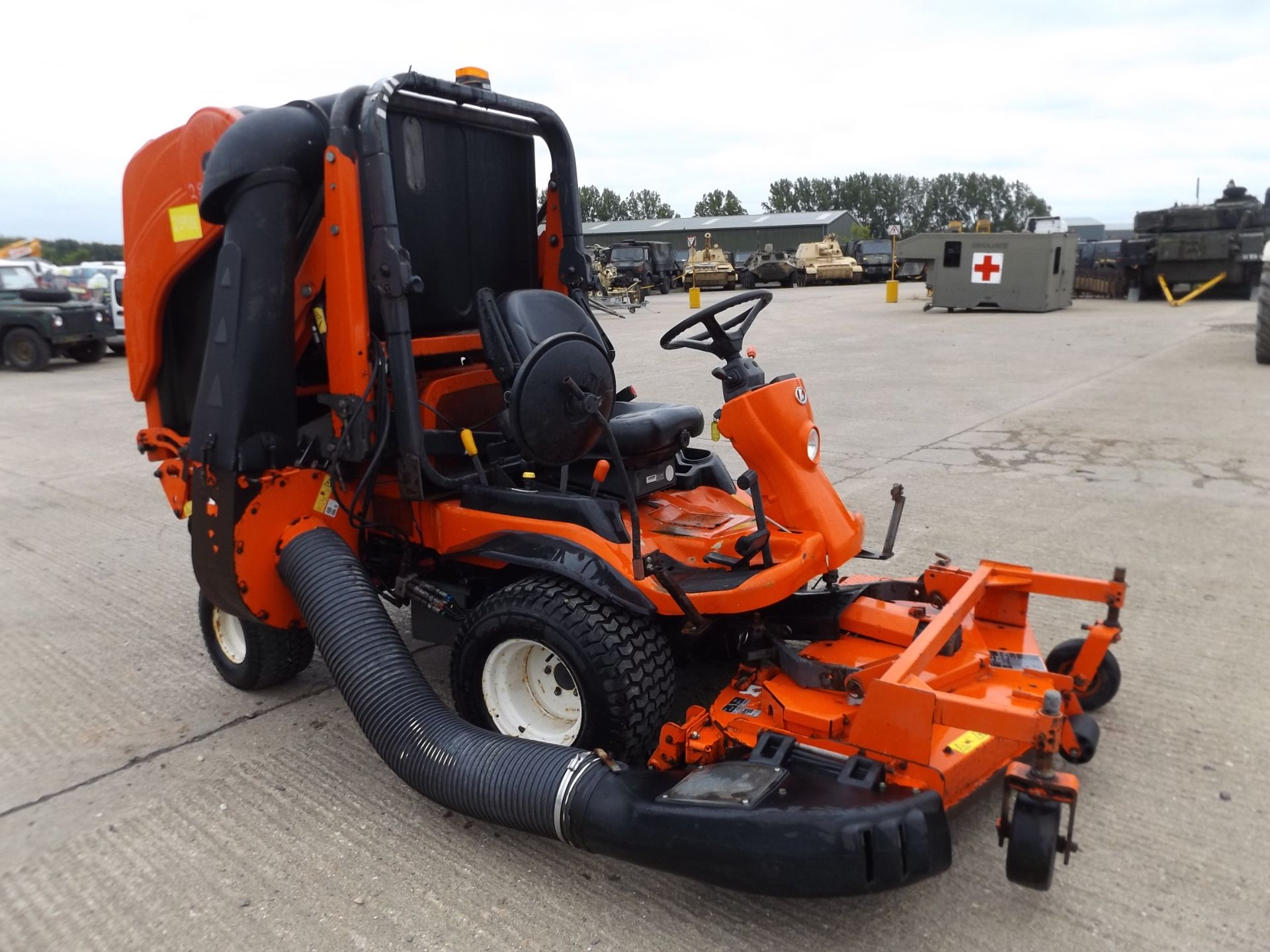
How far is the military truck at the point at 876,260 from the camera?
108 feet

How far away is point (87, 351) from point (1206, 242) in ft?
66.3

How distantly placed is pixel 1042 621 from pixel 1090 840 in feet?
4.92

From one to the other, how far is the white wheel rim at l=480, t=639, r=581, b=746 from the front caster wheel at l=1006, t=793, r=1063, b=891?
4.23 ft

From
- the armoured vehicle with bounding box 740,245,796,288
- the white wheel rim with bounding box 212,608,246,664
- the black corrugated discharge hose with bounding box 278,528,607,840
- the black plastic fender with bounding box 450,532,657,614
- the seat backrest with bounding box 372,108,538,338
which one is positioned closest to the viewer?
the black corrugated discharge hose with bounding box 278,528,607,840

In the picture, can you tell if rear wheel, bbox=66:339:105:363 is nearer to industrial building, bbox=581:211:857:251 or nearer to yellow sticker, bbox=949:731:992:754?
yellow sticker, bbox=949:731:992:754

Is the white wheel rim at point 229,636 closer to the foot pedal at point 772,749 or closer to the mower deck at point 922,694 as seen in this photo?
the mower deck at point 922,694

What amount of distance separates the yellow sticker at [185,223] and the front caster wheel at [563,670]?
160cm

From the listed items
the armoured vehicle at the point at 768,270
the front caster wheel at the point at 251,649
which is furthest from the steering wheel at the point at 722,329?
the armoured vehicle at the point at 768,270

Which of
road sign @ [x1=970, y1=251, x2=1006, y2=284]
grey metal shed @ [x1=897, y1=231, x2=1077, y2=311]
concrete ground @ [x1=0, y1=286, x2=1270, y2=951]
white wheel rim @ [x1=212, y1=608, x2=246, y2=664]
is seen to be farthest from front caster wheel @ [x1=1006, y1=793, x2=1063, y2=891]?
road sign @ [x1=970, y1=251, x2=1006, y2=284]

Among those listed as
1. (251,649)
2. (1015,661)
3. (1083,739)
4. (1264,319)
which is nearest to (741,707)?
(1015,661)

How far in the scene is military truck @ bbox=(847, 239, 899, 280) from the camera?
108 feet

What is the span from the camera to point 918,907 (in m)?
2.36

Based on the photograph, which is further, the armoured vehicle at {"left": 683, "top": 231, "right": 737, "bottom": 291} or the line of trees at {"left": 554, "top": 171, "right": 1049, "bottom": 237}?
the line of trees at {"left": 554, "top": 171, "right": 1049, "bottom": 237}

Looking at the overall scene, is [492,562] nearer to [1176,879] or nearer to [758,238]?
[1176,879]
